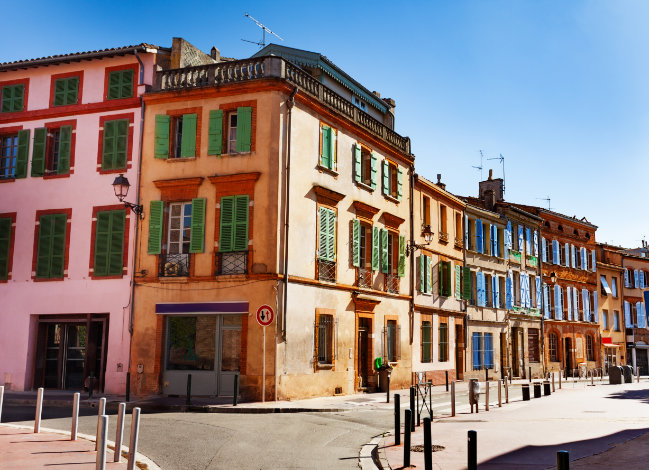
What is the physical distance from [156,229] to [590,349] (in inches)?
1406

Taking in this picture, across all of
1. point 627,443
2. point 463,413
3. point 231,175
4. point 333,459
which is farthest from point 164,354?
point 627,443

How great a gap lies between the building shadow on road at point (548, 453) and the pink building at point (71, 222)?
14092mm

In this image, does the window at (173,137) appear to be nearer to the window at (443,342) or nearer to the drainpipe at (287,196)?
the drainpipe at (287,196)

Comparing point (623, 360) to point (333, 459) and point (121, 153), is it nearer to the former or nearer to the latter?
point (121, 153)

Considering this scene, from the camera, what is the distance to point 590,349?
4612cm

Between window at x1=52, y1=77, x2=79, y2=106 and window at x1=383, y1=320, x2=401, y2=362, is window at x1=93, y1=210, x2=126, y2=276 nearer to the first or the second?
window at x1=52, y1=77, x2=79, y2=106

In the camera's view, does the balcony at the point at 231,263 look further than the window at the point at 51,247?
No

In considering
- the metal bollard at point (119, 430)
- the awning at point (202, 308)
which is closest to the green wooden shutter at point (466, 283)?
the awning at point (202, 308)

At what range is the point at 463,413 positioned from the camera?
1722 centimetres

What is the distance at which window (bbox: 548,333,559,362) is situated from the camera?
41.7 m

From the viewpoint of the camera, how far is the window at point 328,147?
2302cm

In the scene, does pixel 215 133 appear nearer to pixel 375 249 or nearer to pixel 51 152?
pixel 51 152

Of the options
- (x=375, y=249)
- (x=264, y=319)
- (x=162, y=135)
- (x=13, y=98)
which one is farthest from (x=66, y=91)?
(x=375, y=249)

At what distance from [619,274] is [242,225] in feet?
131
